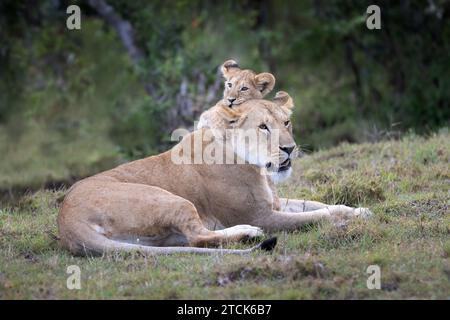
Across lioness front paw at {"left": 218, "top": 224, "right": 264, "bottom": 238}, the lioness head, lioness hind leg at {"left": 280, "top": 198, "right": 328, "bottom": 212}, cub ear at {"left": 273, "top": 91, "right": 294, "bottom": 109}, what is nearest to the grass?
lioness front paw at {"left": 218, "top": 224, "right": 264, "bottom": 238}

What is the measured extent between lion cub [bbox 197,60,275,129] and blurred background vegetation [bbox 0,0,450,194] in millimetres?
5076

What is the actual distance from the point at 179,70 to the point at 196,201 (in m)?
7.06

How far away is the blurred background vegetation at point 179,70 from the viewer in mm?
→ 13719

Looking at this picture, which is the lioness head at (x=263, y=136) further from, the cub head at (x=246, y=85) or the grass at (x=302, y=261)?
the grass at (x=302, y=261)

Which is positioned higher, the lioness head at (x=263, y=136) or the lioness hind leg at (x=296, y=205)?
the lioness head at (x=263, y=136)

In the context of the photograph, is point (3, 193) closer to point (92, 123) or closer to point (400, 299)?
point (400, 299)

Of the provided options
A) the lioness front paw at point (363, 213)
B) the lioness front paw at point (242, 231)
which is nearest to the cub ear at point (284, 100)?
the lioness front paw at point (363, 213)

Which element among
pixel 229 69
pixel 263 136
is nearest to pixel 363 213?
pixel 263 136

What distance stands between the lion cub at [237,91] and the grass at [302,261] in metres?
1.02

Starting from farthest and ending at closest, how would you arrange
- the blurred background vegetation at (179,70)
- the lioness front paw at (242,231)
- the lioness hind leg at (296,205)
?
the blurred background vegetation at (179,70), the lioness hind leg at (296,205), the lioness front paw at (242,231)

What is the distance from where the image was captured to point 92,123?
16578mm

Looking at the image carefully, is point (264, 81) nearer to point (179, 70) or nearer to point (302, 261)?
point (302, 261)

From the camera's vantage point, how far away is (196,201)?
6.60 m

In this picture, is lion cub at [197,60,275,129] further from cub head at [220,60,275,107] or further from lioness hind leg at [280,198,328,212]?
lioness hind leg at [280,198,328,212]
